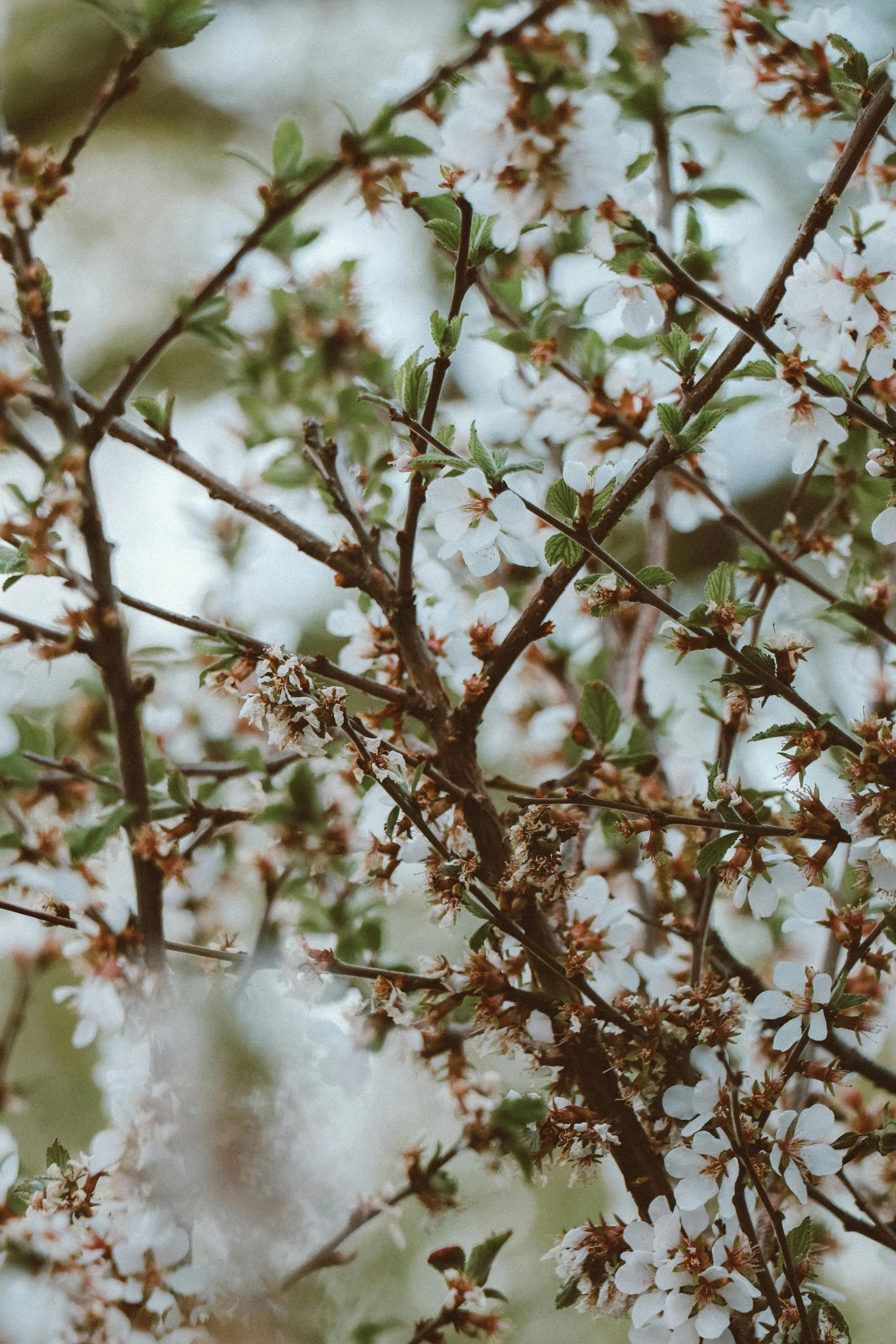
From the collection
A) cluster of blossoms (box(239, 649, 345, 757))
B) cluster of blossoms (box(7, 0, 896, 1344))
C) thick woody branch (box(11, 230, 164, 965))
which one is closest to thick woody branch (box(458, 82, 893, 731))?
cluster of blossoms (box(7, 0, 896, 1344))

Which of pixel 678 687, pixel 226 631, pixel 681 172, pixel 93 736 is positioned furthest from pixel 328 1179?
pixel 678 687

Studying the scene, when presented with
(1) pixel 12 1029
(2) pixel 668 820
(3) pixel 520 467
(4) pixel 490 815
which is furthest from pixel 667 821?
(1) pixel 12 1029

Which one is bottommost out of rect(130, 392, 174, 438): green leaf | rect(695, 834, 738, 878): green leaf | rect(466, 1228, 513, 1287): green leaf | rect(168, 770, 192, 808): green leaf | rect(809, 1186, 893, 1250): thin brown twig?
rect(809, 1186, 893, 1250): thin brown twig

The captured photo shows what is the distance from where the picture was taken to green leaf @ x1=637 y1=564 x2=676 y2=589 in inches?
23.4

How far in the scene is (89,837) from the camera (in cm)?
57

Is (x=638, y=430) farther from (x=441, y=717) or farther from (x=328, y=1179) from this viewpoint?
(x=328, y=1179)

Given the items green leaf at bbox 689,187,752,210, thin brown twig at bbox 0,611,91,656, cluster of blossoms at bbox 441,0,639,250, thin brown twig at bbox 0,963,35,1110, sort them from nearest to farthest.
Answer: cluster of blossoms at bbox 441,0,639,250 < thin brown twig at bbox 0,611,91,656 < thin brown twig at bbox 0,963,35,1110 < green leaf at bbox 689,187,752,210

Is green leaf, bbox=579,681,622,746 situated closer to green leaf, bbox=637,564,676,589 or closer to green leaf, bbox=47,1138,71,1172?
green leaf, bbox=637,564,676,589

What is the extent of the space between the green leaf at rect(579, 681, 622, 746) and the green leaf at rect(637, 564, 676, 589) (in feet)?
0.51

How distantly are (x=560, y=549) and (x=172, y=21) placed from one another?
0.34 m

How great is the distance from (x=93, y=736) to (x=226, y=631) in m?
0.49

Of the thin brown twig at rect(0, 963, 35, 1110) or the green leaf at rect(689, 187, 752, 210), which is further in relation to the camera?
the green leaf at rect(689, 187, 752, 210)

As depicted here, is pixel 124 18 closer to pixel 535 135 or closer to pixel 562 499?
pixel 535 135

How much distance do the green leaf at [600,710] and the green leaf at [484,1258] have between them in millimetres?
355
